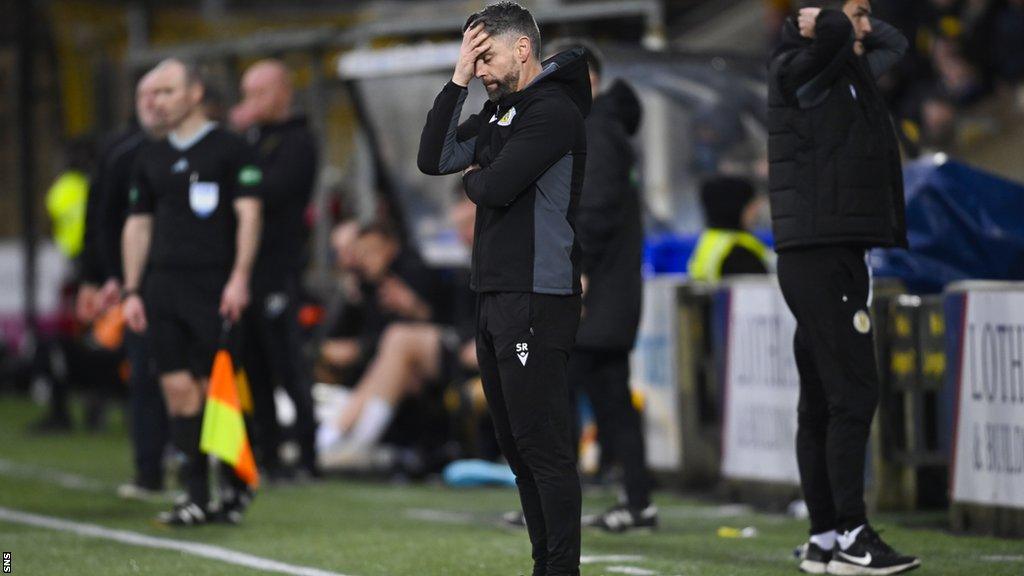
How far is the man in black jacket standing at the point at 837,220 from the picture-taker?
7.27 metres

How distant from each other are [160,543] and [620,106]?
2.80m

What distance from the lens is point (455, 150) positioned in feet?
21.7

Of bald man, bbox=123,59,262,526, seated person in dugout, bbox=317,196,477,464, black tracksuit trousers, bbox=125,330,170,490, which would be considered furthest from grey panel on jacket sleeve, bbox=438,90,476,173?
seated person in dugout, bbox=317,196,477,464

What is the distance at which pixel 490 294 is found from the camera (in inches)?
256

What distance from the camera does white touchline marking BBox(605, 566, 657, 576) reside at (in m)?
7.52

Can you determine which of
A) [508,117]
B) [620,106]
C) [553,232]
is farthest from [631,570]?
[620,106]

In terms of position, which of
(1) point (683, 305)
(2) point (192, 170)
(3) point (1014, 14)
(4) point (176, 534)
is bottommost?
(4) point (176, 534)

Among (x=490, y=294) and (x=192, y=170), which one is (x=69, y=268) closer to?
(x=192, y=170)

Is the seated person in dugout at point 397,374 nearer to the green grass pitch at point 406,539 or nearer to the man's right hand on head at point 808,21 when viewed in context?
the green grass pitch at point 406,539

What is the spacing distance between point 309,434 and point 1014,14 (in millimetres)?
7091

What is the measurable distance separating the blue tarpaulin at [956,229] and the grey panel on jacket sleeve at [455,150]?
150 inches

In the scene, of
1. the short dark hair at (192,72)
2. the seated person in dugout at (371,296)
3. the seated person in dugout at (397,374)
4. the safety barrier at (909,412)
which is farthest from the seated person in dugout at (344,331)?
the safety barrier at (909,412)

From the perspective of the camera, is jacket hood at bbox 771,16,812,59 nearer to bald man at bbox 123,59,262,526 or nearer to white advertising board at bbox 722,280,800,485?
white advertising board at bbox 722,280,800,485

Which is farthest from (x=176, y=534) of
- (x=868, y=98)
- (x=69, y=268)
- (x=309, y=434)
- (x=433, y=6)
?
(x=69, y=268)
